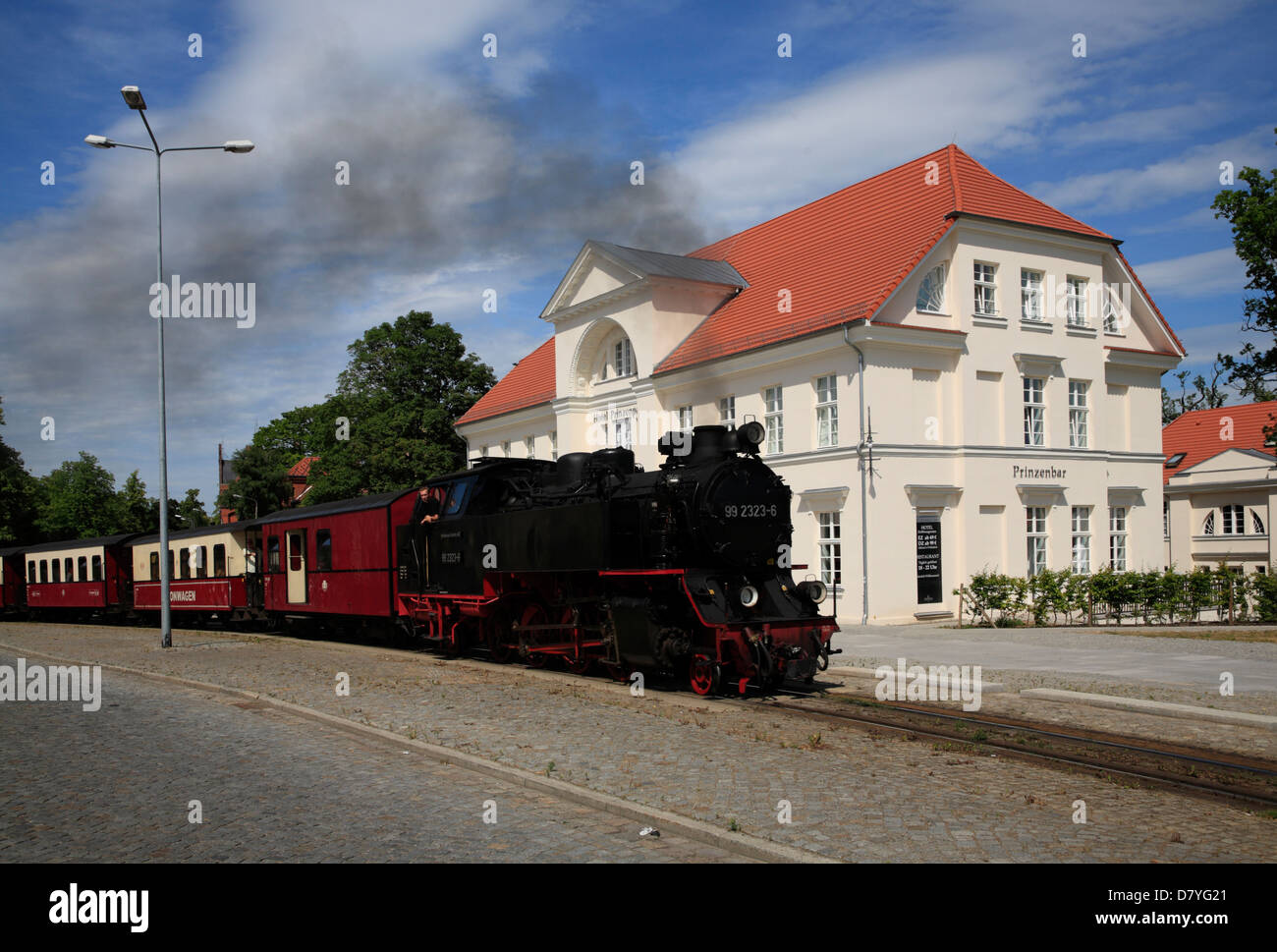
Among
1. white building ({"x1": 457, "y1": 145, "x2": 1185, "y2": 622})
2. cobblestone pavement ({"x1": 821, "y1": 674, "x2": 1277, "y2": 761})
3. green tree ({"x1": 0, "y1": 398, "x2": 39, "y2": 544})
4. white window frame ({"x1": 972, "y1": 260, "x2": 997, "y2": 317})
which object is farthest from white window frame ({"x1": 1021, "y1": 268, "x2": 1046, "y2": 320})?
green tree ({"x1": 0, "y1": 398, "x2": 39, "y2": 544})

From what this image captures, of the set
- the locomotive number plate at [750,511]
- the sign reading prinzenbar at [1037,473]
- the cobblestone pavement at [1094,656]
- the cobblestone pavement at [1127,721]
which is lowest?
the cobblestone pavement at [1094,656]

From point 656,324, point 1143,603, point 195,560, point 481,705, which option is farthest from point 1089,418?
point 195,560

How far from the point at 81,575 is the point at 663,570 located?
29.3m

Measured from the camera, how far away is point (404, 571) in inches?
767

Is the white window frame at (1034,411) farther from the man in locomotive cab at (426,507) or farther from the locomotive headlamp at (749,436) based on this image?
the man in locomotive cab at (426,507)

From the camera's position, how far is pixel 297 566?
2389 cm

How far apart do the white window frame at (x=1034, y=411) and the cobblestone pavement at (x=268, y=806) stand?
2079 cm

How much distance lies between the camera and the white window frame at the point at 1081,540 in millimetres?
26219

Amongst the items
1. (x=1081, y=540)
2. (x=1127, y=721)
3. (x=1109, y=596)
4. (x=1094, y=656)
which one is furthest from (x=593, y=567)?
(x=1081, y=540)

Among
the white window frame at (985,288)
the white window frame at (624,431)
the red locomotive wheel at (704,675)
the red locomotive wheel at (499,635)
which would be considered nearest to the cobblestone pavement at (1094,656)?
the red locomotive wheel at (704,675)

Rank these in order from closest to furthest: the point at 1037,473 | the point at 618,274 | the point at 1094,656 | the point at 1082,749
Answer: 1. the point at 1082,749
2. the point at 1094,656
3. the point at 1037,473
4. the point at 618,274

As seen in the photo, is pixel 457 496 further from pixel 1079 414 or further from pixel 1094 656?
pixel 1079 414
